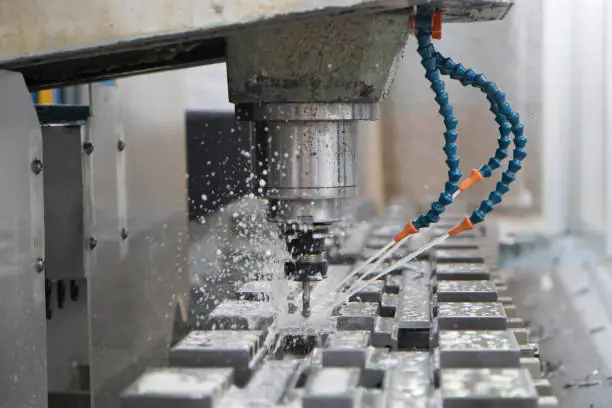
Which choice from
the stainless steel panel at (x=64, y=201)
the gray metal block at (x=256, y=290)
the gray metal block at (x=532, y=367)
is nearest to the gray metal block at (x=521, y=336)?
the gray metal block at (x=532, y=367)

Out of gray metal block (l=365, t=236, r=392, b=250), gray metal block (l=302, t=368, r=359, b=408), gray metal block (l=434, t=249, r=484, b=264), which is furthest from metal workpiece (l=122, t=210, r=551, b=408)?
gray metal block (l=365, t=236, r=392, b=250)

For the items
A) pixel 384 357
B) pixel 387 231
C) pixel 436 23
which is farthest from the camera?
pixel 387 231

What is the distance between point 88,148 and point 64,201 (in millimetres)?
108

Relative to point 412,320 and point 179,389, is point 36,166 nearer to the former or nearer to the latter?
point 179,389

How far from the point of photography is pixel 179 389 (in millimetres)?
→ 891

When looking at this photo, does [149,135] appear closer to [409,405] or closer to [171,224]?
[171,224]

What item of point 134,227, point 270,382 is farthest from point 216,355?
point 134,227

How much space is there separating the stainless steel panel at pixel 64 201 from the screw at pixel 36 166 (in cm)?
41

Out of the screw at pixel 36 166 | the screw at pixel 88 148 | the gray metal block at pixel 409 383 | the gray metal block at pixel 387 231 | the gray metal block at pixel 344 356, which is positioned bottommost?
the gray metal block at pixel 409 383

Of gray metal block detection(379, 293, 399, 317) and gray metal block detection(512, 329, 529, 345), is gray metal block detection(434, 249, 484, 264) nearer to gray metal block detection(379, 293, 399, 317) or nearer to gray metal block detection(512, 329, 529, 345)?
gray metal block detection(379, 293, 399, 317)

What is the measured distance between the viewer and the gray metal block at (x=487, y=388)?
0.86 meters

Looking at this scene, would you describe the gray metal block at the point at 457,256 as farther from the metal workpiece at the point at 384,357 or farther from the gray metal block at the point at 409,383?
the gray metal block at the point at 409,383

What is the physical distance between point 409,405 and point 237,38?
55 cm

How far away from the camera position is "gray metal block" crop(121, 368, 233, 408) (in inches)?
34.2
